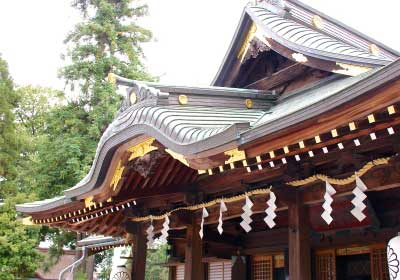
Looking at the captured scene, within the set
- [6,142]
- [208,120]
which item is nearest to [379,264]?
[208,120]

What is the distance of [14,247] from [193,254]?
9981mm

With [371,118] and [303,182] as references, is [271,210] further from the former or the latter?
[371,118]

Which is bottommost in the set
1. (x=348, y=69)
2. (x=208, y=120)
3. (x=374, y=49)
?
(x=208, y=120)

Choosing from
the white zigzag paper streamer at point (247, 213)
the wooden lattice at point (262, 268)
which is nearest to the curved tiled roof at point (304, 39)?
the white zigzag paper streamer at point (247, 213)

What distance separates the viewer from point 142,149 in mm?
6074

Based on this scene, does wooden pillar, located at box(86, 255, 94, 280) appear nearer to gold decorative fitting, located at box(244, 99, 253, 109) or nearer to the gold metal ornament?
the gold metal ornament

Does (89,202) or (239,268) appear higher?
(89,202)

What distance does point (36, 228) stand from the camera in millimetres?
16438

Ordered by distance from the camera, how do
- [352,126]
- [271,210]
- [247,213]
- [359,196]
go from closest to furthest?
[352,126]
[359,196]
[271,210]
[247,213]

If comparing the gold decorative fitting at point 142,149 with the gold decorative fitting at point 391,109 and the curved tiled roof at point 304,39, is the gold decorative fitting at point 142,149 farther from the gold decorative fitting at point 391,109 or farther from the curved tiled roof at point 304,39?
the gold decorative fitting at point 391,109

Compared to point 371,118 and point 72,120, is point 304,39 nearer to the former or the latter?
point 371,118

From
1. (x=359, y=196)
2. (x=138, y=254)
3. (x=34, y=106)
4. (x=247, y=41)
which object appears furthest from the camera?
(x=34, y=106)

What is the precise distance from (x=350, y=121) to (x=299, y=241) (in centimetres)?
208

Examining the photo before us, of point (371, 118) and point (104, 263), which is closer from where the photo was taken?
point (371, 118)
